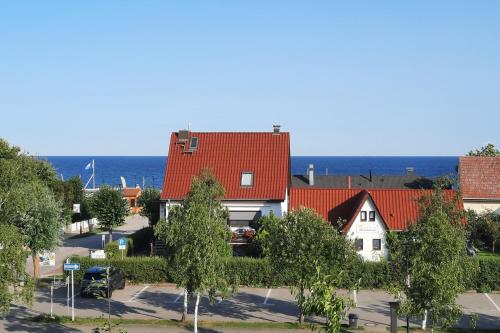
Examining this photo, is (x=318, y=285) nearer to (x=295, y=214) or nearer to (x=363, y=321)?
(x=295, y=214)

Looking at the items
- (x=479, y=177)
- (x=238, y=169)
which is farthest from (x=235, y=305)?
(x=479, y=177)

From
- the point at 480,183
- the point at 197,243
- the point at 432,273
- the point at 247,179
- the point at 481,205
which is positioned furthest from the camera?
the point at 480,183

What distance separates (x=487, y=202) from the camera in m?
56.2

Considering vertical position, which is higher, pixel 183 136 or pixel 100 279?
pixel 183 136

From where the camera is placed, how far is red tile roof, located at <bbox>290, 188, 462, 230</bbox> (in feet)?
154

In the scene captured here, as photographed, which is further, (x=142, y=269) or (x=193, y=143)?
(x=193, y=143)

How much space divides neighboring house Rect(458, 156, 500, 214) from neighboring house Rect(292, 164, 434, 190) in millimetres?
Result: 6880

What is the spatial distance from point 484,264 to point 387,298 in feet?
19.7

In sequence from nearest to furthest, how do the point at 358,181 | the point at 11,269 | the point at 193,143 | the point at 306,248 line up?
the point at 11,269 → the point at 306,248 → the point at 193,143 → the point at 358,181

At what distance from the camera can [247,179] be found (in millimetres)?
50062

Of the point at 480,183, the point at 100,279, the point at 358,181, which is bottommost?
the point at 100,279

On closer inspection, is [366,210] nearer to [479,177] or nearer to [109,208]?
[479,177]

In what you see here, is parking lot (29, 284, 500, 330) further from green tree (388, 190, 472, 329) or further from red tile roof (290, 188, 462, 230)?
red tile roof (290, 188, 462, 230)

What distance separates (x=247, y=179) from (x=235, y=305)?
16463 mm
